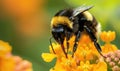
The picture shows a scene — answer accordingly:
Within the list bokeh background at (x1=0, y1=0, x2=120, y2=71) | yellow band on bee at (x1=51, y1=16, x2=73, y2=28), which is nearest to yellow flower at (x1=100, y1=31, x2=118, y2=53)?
yellow band on bee at (x1=51, y1=16, x2=73, y2=28)

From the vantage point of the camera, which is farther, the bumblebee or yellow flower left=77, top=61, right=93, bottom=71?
the bumblebee

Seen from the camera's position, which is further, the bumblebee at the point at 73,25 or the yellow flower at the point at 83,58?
the bumblebee at the point at 73,25

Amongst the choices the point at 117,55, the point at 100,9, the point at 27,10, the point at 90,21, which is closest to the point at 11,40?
the point at 27,10

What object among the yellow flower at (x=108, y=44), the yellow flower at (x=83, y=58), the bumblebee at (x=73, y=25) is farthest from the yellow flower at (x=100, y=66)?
the bumblebee at (x=73, y=25)

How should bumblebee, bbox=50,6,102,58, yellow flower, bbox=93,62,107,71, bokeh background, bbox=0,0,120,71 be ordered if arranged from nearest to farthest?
yellow flower, bbox=93,62,107,71
bumblebee, bbox=50,6,102,58
bokeh background, bbox=0,0,120,71

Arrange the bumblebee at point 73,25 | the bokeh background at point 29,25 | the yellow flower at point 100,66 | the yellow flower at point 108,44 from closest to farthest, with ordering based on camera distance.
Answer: the yellow flower at point 100,66 < the yellow flower at point 108,44 < the bumblebee at point 73,25 < the bokeh background at point 29,25

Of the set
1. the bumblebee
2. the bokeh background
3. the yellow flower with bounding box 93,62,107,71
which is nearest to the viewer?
the yellow flower with bounding box 93,62,107,71

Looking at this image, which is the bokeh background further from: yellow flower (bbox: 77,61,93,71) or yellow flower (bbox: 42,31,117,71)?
yellow flower (bbox: 77,61,93,71)

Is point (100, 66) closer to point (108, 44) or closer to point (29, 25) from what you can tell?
point (108, 44)

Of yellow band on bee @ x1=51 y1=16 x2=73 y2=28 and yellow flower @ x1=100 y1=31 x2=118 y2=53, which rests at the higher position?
yellow band on bee @ x1=51 y1=16 x2=73 y2=28

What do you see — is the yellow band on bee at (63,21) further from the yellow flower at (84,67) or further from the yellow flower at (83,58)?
the yellow flower at (84,67)
